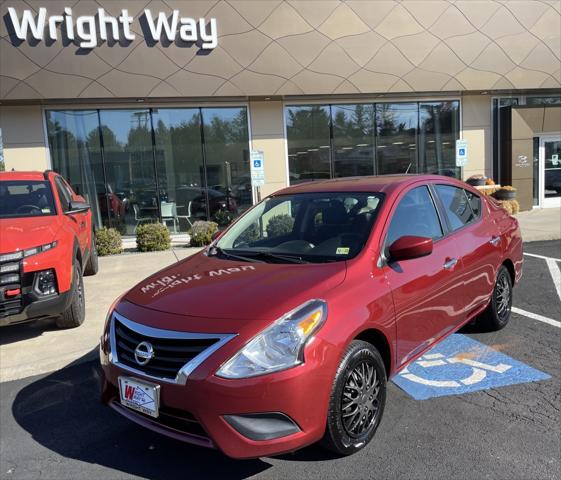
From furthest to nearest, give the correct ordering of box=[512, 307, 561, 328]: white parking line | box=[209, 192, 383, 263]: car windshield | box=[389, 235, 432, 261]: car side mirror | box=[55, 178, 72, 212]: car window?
box=[55, 178, 72, 212]: car window
box=[512, 307, 561, 328]: white parking line
box=[209, 192, 383, 263]: car windshield
box=[389, 235, 432, 261]: car side mirror

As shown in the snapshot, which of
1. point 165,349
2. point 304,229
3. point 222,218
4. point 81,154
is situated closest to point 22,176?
point 304,229

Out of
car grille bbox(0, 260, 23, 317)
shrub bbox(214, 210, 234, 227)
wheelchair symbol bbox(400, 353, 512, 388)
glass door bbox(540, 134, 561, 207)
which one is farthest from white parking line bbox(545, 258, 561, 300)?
glass door bbox(540, 134, 561, 207)

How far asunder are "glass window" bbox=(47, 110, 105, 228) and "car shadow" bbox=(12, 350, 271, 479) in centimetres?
991

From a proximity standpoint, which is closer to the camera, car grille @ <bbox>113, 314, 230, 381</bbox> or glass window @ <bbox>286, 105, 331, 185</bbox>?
car grille @ <bbox>113, 314, 230, 381</bbox>

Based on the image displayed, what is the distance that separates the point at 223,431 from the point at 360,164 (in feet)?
44.6

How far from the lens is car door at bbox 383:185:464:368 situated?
10.6 ft

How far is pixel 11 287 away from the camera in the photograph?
4680mm

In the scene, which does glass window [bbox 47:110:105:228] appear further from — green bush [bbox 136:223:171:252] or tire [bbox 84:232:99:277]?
tire [bbox 84:232:99:277]

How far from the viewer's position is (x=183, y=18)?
12.3 meters

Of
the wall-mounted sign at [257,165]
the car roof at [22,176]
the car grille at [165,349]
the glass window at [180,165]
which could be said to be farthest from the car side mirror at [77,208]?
the glass window at [180,165]

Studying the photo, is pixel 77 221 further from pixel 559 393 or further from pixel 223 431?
pixel 559 393

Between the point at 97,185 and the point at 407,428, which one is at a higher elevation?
the point at 97,185

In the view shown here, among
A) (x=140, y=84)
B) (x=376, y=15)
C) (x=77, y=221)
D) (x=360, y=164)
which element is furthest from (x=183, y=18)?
(x=77, y=221)

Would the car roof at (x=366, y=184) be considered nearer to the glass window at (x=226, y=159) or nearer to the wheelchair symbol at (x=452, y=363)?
the wheelchair symbol at (x=452, y=363)
